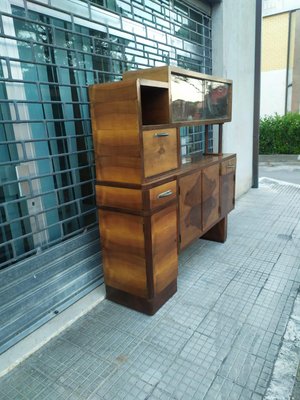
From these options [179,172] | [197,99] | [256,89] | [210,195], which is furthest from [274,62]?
[179,172]

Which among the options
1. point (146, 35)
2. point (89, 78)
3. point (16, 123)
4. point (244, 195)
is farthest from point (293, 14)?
point (16, 123)

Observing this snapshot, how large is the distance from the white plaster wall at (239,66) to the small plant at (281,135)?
422 centimetres

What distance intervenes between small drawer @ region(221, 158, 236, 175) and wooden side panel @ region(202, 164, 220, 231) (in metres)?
Answer: 0.12

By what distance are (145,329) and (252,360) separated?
75cm

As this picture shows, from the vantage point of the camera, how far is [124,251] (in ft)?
7.45

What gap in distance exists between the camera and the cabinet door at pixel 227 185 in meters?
3.18

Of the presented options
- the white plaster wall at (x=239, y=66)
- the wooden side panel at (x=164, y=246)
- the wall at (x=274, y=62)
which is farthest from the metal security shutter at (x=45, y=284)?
the wall at (x=274, y=62)

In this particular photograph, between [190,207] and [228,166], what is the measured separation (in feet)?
3.14

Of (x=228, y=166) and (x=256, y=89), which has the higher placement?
(x=256, y=89)

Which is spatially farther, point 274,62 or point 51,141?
point 274,62

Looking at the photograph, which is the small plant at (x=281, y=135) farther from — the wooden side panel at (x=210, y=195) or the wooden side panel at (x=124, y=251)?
the wooden side panel at (x=124, y=251)

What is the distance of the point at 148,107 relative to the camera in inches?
94.9

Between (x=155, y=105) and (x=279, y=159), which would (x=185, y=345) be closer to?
(x=155, y=105)

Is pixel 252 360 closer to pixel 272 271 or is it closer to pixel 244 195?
pixel 272 271
